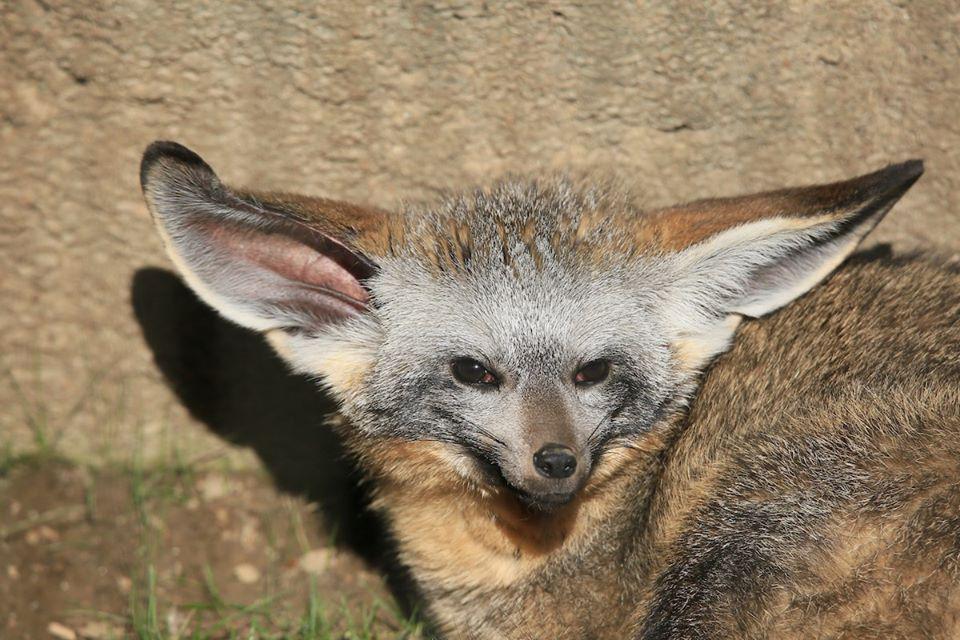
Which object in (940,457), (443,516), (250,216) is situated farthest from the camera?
(443,516)

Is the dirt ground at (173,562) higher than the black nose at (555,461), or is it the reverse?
the black nose at (555,461)

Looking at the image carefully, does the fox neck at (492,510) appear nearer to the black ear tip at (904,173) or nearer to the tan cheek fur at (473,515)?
the tan cheek fur at (473,515)

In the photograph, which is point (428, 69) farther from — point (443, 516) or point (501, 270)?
point (443, 516)

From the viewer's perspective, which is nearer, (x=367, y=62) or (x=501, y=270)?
(x=501, y=270)

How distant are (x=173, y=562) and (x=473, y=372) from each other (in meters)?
1.99

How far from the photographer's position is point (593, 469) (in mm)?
3715

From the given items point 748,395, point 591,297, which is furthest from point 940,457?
point 591,297

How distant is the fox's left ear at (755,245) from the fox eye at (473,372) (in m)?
0.72

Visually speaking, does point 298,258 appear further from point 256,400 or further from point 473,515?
point 256,400

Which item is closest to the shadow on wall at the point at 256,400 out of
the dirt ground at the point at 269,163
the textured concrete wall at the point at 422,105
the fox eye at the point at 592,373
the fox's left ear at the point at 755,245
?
the dirt ground at the point at 269,163

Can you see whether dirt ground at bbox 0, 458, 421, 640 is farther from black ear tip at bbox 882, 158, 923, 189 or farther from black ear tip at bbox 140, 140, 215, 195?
black ear tip at bbox 882, 158, 923, 189

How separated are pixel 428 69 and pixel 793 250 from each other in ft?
5.22

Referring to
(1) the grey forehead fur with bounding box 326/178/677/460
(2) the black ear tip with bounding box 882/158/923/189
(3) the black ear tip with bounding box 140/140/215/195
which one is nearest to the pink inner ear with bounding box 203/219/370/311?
(1) the grey forehead fur with bounding box 326/178/677/460

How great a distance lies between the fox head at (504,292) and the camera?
3582 mm
